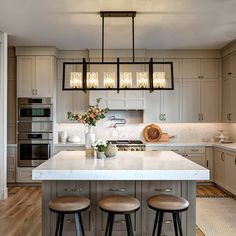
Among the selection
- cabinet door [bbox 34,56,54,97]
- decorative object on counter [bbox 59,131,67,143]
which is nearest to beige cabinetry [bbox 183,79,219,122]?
decorative object on counter [bbox 59,131,67,143]

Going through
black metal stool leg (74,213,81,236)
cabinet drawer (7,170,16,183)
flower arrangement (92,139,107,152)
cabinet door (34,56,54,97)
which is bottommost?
cabinet drawer (7,170,16,183)

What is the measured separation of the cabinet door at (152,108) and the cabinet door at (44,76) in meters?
2.07

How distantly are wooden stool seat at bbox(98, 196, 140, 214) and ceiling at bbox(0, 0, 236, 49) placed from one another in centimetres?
242

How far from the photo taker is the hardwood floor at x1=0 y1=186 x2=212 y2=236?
339cm

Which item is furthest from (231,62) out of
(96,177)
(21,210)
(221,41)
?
(21,210)

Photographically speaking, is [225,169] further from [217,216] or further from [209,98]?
[209,98]

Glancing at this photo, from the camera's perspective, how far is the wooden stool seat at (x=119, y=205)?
2.37 metres

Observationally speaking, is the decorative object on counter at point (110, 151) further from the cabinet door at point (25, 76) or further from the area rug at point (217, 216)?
the cabinet door at point (25, 76)

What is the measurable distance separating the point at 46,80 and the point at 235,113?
3.89 m

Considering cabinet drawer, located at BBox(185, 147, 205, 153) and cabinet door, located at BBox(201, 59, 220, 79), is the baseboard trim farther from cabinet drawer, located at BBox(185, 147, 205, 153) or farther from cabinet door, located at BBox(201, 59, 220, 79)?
cabinet door, located at BBox(201, 59, 220, 79)

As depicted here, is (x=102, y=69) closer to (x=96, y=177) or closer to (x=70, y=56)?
(x=70, y=56)

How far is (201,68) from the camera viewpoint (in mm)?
5848

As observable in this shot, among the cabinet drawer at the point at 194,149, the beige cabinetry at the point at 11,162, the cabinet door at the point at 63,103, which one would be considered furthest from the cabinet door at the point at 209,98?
the beige cabinetry at the point at 11,162

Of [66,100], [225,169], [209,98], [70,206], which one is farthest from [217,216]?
[66,100]
